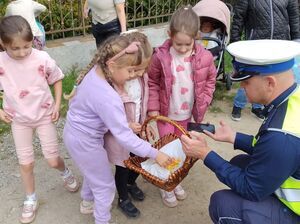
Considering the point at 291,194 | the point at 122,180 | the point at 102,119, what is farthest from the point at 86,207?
the point at 291,194

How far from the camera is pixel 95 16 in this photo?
4.38m

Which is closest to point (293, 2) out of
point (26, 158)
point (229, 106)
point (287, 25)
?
point (287, 25)

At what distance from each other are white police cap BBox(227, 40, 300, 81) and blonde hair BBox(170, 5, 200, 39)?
534 mm

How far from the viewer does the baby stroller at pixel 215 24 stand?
12.9 feet

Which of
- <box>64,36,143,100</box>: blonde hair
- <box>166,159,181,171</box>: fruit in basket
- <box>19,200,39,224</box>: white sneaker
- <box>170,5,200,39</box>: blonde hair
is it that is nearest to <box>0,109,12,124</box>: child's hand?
<box>19,200,39,224</box>: white sneaker

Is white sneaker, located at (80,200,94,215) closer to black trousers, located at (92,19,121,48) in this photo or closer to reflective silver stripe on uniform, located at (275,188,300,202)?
reflective silver stripe on uniform, located at (275,188,300,202)

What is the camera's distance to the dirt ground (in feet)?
9.28

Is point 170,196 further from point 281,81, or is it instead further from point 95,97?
point 281,81

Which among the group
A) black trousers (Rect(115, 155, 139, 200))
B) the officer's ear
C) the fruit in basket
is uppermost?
the officer's ear

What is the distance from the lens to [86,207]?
282cm

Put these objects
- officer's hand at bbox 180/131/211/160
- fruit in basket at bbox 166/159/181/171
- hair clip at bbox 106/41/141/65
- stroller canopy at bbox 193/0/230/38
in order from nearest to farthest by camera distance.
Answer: hair clip at bbox 106/41/141/65 < officer's hand at bbox 180/131/211/160 < fruit in basket at bbox 166/159/181/171 < stroller canopy at bbox 193/0/230/38

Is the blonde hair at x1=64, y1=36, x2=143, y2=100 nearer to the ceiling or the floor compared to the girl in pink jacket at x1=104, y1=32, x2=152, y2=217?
nearer to the ceiling

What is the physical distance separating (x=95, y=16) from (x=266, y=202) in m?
3.00

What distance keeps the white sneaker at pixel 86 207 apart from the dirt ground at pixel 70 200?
3 centimetres
